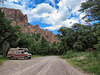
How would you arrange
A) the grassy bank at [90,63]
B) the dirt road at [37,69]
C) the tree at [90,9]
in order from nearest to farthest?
the dirt road at [37,69]
the grassy bank at [90,63]
the tree at [90,9]

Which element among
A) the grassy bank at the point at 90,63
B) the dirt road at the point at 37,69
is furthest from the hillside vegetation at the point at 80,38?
the dirt road at the point at 37,69

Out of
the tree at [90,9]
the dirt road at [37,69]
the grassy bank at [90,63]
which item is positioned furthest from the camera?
the tree at [90,9]

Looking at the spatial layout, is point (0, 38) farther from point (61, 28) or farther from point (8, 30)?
point (61, 28)

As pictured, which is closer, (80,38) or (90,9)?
(90,9)

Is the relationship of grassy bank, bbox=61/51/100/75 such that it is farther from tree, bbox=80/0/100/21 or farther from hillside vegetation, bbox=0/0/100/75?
tree, bbox=80/0/100/21

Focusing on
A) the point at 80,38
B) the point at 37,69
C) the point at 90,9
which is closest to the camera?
the point at 37,69

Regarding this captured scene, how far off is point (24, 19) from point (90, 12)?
137 m

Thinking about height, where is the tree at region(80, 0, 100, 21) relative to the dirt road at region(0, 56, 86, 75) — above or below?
above

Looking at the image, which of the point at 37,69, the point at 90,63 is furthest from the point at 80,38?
the point at 37,69

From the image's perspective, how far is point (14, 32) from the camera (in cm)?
1728

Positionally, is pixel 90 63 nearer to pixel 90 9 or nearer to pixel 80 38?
pixel 90 9

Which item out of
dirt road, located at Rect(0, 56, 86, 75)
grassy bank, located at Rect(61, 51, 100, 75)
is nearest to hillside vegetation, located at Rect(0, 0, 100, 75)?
grassy bank, located at Rect(61, 51, 100, 75)

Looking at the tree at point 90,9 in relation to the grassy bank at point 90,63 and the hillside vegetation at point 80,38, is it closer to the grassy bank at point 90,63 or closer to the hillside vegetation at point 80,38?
the hillside vegetation at point 80,38

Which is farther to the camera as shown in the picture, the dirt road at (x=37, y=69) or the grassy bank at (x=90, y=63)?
the grassy bank at (x=90, y=63)
